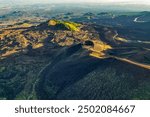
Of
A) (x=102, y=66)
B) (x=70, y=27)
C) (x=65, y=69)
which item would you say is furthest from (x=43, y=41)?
(x=102, y=66)

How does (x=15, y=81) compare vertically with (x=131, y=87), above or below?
below

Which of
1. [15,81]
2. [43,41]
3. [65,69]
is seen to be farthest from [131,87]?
[43,41]

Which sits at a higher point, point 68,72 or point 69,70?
point 69,70

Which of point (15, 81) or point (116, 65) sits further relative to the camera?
point (15, 81)

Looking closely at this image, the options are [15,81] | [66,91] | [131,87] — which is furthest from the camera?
[15,81]

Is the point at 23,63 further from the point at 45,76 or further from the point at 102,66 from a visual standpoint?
the point at 102,66

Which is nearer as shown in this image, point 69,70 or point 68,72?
point 68,72

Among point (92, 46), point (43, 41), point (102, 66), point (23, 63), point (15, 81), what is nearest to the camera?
point (102, 66)

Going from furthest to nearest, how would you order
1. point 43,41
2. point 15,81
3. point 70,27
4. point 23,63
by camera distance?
point 70,27 < point 43,41 < point 23,63 < point 15,81

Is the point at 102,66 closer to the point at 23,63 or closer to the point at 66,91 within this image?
the point at 66,91
